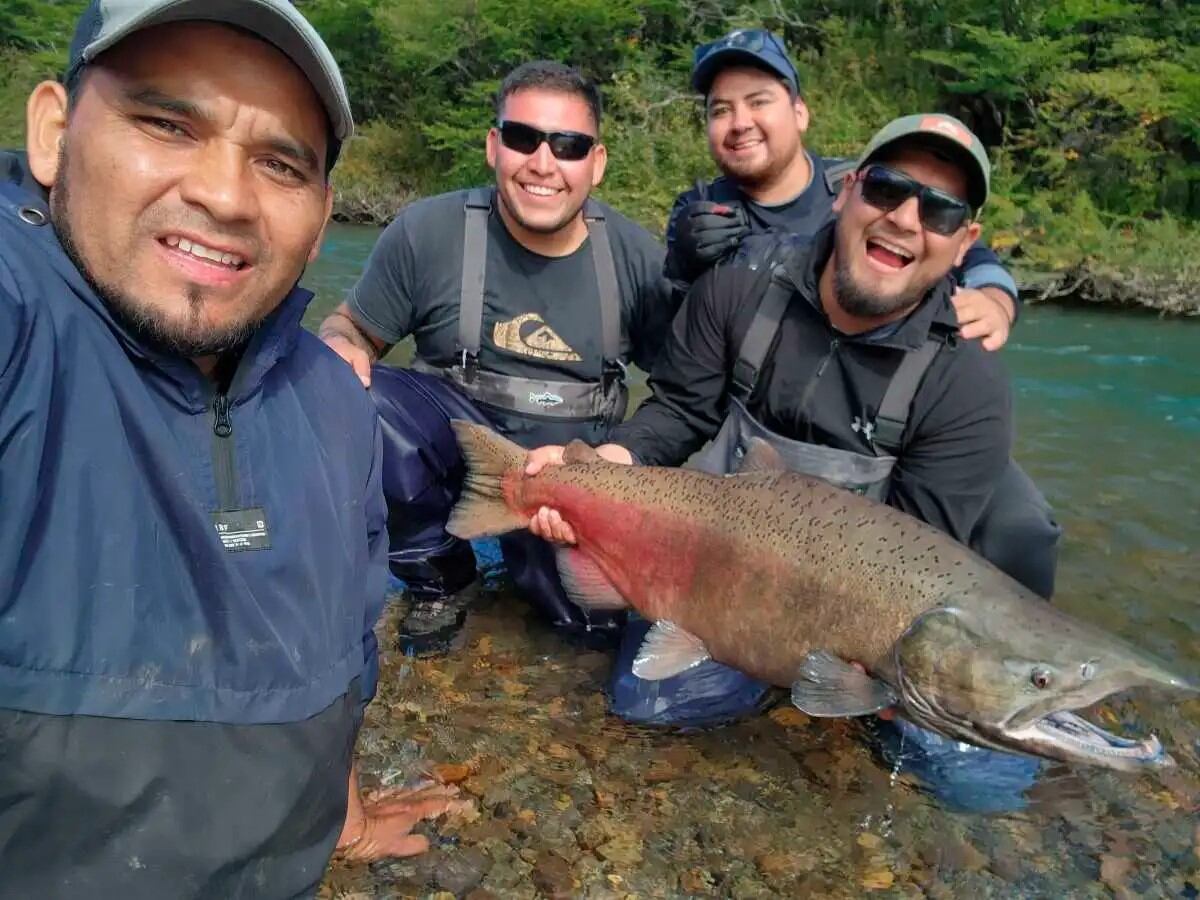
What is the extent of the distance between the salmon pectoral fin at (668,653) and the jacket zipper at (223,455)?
6.14 feet

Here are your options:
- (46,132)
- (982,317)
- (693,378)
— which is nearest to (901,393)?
(982,317)

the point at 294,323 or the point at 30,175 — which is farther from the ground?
the point at 30,175

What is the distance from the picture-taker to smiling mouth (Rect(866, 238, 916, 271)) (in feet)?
11.5

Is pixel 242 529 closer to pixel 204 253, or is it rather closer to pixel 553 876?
pixel 204 253

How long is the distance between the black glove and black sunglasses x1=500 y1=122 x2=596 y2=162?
0.55 metres

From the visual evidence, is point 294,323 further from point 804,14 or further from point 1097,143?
point 804,14

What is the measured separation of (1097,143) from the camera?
55.9 ft

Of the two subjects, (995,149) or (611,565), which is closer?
(611,565)

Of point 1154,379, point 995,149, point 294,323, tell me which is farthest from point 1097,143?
point 294,323

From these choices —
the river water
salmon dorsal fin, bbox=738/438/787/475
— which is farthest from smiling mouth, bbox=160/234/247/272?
salmon dorsal fin, bbox=738/438/787/475

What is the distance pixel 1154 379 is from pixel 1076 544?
5072 mm

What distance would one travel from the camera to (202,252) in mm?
1699

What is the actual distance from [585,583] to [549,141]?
1960 millimetres

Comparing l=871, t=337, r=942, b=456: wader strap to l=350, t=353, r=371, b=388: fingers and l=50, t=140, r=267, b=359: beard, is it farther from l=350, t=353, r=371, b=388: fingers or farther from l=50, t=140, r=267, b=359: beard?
l=50, t=140, r=267, b=359: beard
